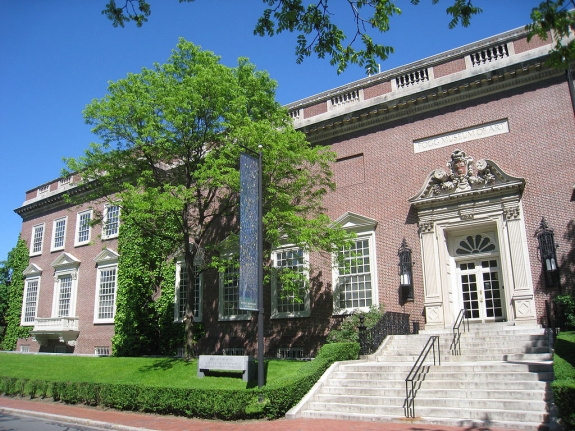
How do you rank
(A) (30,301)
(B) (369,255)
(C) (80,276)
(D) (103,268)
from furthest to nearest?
1. (A) (30,301)
2. (C) (80,276)
3. (D) (103,268)
4. (B) (369,255)

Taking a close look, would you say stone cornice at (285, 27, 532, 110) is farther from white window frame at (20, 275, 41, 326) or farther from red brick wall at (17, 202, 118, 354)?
white window frame at (20, 275, 41, 326)

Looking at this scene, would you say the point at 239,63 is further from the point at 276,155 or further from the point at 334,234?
the point at 334,234

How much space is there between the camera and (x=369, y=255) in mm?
19781

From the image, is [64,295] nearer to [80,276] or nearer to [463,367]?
[80,276]

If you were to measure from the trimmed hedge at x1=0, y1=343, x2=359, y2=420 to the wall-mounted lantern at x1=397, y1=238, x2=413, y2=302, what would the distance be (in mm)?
3786

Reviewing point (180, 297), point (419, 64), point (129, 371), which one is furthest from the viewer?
point (180, 297)

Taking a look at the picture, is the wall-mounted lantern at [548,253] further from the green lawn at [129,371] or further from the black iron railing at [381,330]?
the green lawn at [129,371]

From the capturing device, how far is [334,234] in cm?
1734

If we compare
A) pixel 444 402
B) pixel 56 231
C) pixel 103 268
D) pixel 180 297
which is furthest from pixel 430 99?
pixel 56 231

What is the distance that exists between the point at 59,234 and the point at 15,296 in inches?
237

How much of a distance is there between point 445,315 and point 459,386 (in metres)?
5.93

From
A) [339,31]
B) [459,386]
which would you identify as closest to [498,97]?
[459,386]

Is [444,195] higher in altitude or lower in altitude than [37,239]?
lower

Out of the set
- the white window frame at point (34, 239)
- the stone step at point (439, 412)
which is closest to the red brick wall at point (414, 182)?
the stone step at point (439, 412)
